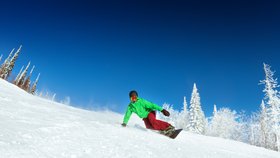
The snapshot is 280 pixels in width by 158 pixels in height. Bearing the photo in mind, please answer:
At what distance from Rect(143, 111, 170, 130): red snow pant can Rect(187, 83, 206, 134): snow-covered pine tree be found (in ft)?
135

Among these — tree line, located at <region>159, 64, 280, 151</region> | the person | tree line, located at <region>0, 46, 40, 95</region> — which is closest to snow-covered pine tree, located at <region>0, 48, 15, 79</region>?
tree line, located at <region>0, 46, 40, 95</region>

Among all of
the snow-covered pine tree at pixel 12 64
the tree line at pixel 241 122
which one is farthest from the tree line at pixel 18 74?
the tree line at pixel 241 122

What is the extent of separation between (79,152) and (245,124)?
77.5m

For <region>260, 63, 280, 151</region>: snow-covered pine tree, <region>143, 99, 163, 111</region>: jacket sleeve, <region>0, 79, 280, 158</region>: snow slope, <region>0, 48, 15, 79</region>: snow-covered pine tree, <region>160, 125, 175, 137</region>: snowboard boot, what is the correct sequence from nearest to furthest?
<region>0, 79, 280, 158</region>: snow slope
<region>160, 125, 175, 137</region>: snowboard boot
<region>143, 99, 163, 111</region>: jacket sleeve
<region>260, 63, 280, 151</region>: snow-covered pine tree
<region>0, 48, 15, 79</region>: snow-covered pine tree

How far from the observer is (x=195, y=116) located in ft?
163

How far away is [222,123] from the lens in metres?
69.8

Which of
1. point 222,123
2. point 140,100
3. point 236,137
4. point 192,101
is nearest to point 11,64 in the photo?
point 192,101

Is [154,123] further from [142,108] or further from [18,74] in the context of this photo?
[18,74]

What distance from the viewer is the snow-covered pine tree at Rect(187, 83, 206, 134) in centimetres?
4916

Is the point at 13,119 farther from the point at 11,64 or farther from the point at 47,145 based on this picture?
the point at 11,64

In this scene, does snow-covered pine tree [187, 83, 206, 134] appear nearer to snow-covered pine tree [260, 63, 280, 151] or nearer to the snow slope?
snow-covered pine tree [260, 63, 280, 151]

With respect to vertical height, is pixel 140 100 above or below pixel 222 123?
below

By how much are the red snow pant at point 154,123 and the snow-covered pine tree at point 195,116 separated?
135ft

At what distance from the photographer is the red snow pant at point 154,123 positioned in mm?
8520
